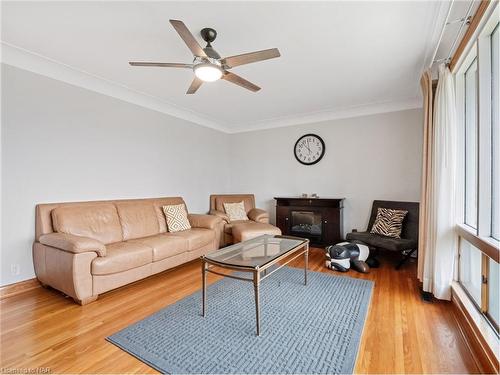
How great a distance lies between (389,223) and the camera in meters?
3.66

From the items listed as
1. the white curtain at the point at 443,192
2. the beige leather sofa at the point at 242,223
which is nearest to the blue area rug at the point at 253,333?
the white curtain at the point at 443,192

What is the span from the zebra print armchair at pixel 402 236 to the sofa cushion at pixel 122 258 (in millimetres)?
2862

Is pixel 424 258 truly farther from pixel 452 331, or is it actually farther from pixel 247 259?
pixel 247 259

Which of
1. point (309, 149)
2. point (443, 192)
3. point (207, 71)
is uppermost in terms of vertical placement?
point (207, 71)

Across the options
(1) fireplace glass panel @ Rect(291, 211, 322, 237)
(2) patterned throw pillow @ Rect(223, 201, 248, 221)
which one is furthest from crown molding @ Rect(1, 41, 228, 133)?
(1) fireplace glass panel @ Rect(291, 211, 322, 237)

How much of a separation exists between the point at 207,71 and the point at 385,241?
9.85 feet

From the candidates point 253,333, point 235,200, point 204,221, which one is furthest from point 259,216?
point 253,333

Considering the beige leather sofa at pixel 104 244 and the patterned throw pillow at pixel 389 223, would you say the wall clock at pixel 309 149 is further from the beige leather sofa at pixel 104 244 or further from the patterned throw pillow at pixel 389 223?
the beige leather sofa at pixel 104 244

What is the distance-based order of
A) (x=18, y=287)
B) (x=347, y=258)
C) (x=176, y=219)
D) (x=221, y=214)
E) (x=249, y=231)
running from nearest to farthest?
1. (x=18, y=287)
2. (x=347, y=258)
3. (x=176, y=219)
4. (x=249, y=231)
5. (x=221, y=214)

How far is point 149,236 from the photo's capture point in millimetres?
3408

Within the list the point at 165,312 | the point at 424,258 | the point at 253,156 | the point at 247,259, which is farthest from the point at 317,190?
the point at 165,312

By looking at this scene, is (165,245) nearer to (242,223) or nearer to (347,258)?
(242,223)

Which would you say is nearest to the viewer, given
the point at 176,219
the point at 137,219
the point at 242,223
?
the point at 137,219

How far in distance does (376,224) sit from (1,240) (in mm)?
4653
